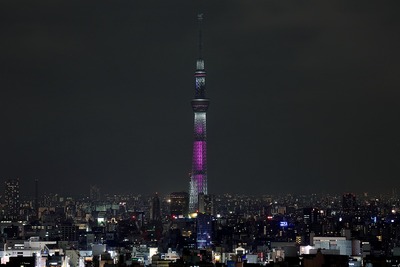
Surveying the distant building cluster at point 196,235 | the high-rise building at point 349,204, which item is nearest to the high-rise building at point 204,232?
the distant building cluster at point 196,235

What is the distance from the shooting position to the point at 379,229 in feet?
141

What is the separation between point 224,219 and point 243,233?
650 centimetres

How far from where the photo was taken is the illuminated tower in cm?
5772

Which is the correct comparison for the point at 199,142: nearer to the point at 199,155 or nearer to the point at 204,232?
the point at 199,155

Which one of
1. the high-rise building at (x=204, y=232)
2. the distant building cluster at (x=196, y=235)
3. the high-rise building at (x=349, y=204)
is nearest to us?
the distant building cluster at (x=196, y=235)

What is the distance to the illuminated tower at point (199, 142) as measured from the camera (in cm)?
5772

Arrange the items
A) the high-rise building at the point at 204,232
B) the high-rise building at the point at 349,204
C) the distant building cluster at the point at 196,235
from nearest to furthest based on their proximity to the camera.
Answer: the distant building cluster at the point at 196,235 → the high-rise building at the point at 204,232 → the high-rise building at the point at 349,204

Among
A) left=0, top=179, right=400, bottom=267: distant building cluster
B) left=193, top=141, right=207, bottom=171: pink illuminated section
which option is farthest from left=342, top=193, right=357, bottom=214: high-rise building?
left=193, top=141, right=207, bottom=171: pink illuminated section

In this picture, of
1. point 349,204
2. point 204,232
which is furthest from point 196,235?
point 349,204

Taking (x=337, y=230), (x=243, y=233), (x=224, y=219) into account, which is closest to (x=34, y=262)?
(x=337, y=230)

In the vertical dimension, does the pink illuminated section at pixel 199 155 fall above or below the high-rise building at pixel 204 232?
above

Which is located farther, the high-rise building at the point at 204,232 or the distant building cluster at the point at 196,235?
the high-rise building at the point at 204,232

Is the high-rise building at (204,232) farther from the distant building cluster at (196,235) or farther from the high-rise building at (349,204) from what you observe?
the high-rise building at (349,204)

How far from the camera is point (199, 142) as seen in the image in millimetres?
58219
